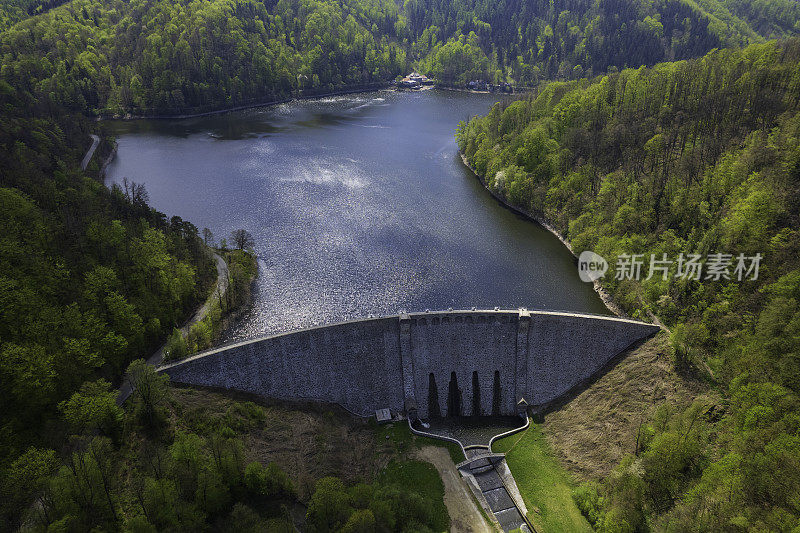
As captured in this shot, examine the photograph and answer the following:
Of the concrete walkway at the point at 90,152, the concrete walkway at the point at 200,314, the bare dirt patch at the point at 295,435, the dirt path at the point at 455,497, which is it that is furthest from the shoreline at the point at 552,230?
the concrete walkway at the point at 90,152

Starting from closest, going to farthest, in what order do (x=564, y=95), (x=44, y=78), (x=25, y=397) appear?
(x=25, y=397)
(x=564, y=95)
(x=44, y=78)

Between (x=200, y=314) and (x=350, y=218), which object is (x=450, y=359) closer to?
(x=200, y=314)

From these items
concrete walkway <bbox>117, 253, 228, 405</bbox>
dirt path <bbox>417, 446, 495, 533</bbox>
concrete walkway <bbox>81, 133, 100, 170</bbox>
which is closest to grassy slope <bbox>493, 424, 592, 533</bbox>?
dirt path <bbox>417, 446, 495, 533</bbox>

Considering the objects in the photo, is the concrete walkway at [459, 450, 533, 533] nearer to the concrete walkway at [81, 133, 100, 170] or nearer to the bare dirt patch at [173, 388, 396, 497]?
the bare dirt patch at [173, 388, 396, 497]

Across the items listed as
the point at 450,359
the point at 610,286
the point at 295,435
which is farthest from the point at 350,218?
the point at 295,435

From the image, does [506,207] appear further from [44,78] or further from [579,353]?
[44,78]

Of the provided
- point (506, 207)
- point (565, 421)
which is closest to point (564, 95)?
point (506, 207)
